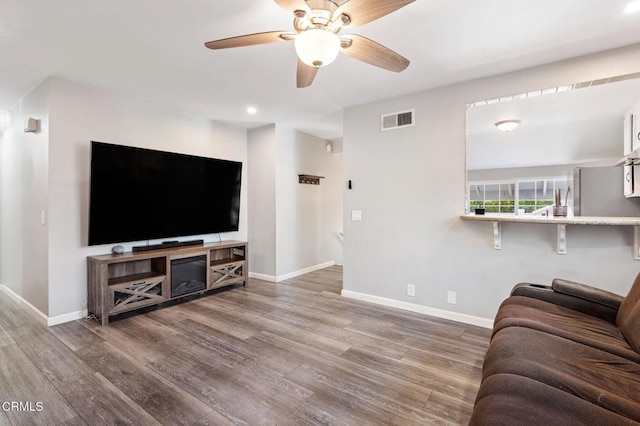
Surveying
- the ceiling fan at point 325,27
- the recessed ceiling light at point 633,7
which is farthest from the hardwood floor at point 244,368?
the recessed ceiling light at point 633,7

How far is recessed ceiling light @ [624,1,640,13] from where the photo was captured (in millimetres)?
1936

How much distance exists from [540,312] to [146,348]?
3.02 meters

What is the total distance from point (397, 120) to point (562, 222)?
76.2 inches

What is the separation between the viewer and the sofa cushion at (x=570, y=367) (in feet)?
3.52

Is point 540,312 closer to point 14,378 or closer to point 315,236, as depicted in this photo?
point 14,378

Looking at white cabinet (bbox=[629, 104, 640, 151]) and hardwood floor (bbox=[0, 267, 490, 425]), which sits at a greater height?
white cabinet (bbox=[629, 104, 640, 151])

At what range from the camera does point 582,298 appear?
2.04m

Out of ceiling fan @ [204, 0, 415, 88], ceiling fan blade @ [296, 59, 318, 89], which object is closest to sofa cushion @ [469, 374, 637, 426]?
ceiling fan @ [204, 0, 415, 88]

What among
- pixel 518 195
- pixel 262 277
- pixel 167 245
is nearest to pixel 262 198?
pixel 262 277

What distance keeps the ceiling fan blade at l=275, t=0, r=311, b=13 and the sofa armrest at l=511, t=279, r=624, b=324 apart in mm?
2440

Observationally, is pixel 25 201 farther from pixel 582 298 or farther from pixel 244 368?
pixel 582 298

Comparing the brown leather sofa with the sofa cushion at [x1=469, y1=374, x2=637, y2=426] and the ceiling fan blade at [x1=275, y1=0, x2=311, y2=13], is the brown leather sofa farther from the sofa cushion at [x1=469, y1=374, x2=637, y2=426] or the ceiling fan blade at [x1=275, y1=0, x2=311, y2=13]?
the ceiling fan blade at [x1=275, y1=0, x2=311, y2=13]

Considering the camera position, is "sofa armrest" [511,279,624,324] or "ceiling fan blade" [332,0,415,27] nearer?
"ceiling fan blade" [332,0,415,27]

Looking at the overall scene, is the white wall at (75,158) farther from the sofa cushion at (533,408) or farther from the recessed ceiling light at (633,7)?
the recessed ceiling light at (633,7)
